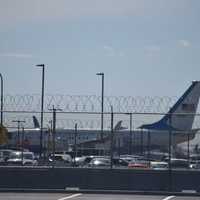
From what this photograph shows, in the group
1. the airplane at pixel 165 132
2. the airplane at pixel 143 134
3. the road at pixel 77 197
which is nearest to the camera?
the road at pixel 77 197

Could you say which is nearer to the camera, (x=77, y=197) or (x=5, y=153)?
(x=77, y=197)

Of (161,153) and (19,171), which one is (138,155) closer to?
(161,153)

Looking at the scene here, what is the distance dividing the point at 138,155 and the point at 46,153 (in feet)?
31.7

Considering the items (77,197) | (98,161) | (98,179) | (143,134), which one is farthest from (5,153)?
(77,197)

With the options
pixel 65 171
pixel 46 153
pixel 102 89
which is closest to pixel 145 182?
pixel 65 171

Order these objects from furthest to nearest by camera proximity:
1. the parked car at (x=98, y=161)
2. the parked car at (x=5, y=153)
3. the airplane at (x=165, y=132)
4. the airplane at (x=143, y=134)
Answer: the parked car at (x=5, y=153)
the parked car at (x=98, y=161)
the airplane at (x=143, y=134)
the airplane at (x=165, y=132)

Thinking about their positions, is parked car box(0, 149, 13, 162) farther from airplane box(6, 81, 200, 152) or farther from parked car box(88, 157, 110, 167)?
parked car box(88, 157, 110, 167)

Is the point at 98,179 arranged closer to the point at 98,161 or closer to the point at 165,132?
the point at 98,161

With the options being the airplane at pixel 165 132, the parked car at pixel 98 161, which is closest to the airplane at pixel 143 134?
the airplane at pixel 165 132

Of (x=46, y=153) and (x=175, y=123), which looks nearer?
(x=46, y=153)

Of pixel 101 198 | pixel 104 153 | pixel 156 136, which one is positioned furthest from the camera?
pixel 156 136

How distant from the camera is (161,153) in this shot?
152ft

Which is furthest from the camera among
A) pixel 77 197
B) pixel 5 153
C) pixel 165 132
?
pixel 5 153

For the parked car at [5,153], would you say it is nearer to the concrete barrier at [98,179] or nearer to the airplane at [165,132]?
the airplane at [165,132]
